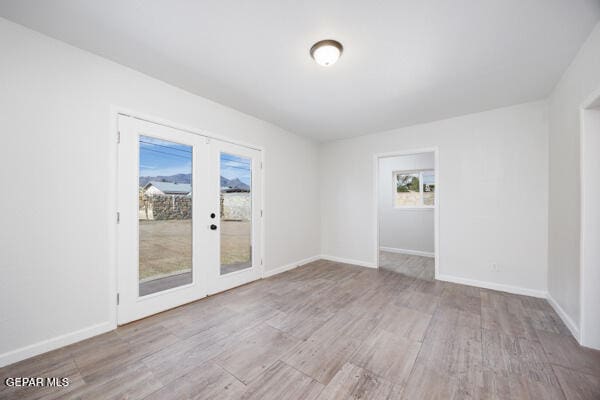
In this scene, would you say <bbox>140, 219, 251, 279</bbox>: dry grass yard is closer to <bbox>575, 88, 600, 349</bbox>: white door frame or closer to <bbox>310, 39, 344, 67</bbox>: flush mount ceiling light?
<bbox>310, 39, 344, 67</bbox>: flush mount ceiling light

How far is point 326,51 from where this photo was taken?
1952 mm

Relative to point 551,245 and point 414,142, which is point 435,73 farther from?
point 551,245

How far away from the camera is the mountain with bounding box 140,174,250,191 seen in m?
2.49

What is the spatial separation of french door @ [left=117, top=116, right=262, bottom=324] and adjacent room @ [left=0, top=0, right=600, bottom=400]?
22 mm

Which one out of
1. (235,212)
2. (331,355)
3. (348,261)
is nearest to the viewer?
(331,355)

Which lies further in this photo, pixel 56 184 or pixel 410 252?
pixel 410 252

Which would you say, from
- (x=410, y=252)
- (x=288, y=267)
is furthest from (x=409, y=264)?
(x=288, y=267)

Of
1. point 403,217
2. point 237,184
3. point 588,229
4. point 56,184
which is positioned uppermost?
point 237,184

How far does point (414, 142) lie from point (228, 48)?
11.2 ft

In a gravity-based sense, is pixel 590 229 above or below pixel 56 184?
below

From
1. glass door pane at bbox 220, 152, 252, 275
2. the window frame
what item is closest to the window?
the window frame

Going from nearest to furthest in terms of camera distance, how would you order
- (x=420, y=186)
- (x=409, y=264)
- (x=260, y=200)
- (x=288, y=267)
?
(x=260, y=200) < (x=288, y=267) < (x=409, y=264) < (x=420, y=186)

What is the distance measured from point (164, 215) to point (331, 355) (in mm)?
2310

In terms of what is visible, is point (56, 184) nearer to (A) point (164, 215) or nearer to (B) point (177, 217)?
(A) point (164, 215)
